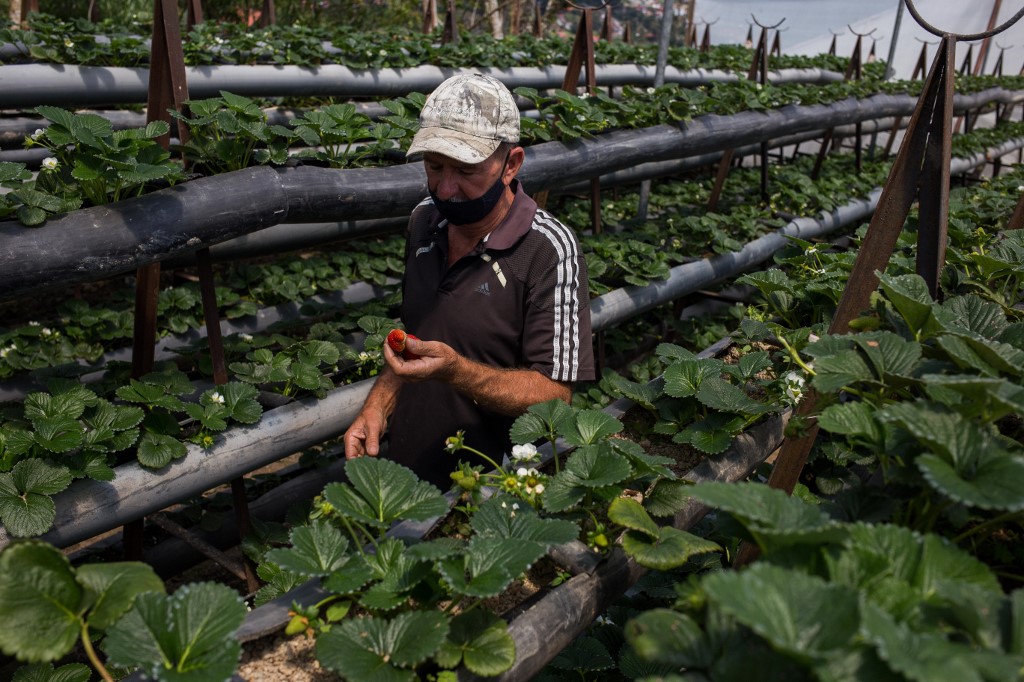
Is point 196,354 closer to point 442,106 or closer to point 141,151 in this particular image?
point 141,151

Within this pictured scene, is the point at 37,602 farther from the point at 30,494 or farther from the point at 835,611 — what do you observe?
the point at 30,494

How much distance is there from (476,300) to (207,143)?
1143 mm

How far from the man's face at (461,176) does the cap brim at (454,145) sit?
0.04m

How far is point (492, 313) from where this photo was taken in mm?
2205

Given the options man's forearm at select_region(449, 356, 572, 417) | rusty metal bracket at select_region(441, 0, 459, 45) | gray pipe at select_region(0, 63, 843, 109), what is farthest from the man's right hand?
rusty metal bracket at select_region(441, 0, 459, 45)

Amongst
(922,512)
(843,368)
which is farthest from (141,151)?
(922,512)

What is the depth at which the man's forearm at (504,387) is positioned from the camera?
2.04 metres

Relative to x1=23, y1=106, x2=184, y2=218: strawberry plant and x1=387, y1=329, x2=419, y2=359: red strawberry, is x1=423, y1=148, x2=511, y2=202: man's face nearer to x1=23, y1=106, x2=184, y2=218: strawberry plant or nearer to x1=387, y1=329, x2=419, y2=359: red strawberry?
x1=387, y1=329, x2=419, y2=359: red strawberry

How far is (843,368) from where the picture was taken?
1354 mm

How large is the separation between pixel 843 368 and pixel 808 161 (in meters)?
6.84

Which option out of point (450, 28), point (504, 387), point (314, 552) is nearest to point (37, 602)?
point (314, 552)

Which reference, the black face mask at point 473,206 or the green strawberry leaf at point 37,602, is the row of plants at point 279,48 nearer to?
the black face mask at point 473,206

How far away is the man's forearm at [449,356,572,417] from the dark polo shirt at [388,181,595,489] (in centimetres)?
4

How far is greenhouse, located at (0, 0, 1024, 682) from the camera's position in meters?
0.96
